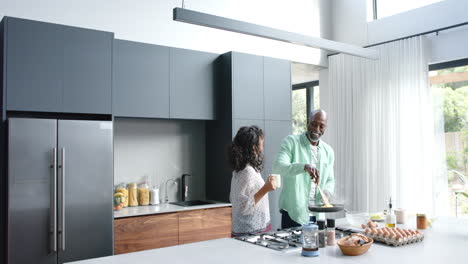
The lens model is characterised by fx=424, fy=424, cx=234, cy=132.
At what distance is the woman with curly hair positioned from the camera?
9.25ft

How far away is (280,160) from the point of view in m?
3.35

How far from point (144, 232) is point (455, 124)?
3.62m

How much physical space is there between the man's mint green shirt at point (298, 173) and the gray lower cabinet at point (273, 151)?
1.33 meters

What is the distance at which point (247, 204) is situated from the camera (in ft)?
9.23

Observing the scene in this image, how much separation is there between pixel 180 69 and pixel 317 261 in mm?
2848

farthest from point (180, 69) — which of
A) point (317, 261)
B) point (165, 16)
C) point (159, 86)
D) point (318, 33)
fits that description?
point (317, 261)

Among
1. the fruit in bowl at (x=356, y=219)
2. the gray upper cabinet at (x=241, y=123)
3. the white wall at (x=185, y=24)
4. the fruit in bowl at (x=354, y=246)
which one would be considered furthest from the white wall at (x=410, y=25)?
the fruit in bowl at (x=354, y=246)

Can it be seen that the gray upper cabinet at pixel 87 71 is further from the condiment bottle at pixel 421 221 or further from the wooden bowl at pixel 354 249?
the condiment bottle at pixel 421 221

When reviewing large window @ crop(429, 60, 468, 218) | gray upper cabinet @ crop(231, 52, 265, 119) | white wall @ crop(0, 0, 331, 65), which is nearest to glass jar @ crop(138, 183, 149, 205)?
gray upper cabinet @ crop(231, 52, 265, 119)

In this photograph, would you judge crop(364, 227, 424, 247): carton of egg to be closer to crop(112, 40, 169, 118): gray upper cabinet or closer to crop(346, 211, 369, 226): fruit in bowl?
crop(346, 211, 369, 226): fruit in bowl

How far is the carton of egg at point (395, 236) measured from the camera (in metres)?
2.41

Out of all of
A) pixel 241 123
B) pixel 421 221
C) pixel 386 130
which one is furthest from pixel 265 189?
pixel 386 130

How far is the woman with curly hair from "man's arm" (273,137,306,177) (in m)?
0.28

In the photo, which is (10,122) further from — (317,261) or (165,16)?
(317,261)
